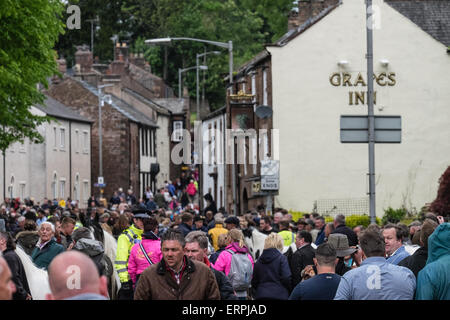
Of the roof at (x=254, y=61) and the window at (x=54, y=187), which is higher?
the roof at (x=254, y=61)

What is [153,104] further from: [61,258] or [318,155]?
[61,258]

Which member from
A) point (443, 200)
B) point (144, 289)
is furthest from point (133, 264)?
point (443, 200)

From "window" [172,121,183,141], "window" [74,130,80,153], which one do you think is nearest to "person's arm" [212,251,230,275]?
"window" [74,130,80,153]

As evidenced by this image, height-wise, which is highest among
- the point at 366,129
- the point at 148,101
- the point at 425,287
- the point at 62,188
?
the point at 148,101

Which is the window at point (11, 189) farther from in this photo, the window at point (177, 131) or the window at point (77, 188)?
the window at point (177, 131)

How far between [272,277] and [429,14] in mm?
34543

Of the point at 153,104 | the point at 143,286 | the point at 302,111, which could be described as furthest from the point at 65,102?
the point at 143,286

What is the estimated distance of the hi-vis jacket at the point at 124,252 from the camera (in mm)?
12797

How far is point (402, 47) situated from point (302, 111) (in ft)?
16.0

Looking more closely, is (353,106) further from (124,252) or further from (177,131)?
(177,131)

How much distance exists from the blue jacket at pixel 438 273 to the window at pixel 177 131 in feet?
286

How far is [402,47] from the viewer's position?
139ft

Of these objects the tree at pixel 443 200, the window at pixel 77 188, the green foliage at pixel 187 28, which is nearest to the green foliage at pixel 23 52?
the tree at pixel 443 200

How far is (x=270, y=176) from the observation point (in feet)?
99.9
